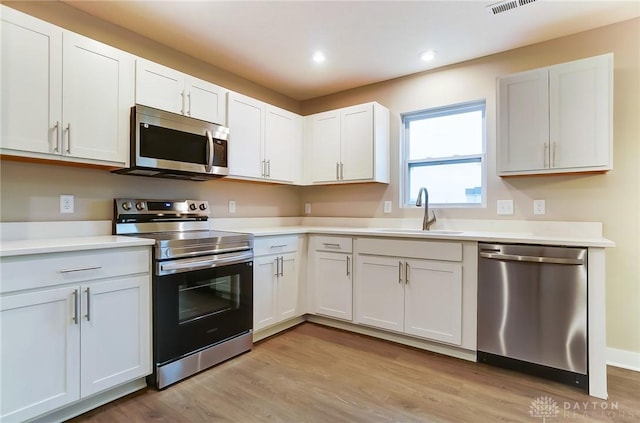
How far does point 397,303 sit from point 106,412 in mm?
2059

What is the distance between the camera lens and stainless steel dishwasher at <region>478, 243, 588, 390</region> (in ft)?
6.72

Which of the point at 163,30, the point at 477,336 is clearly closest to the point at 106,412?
the point at 477,336

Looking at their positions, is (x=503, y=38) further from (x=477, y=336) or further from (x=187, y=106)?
(x=187, y=106)

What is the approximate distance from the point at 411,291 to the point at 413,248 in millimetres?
346

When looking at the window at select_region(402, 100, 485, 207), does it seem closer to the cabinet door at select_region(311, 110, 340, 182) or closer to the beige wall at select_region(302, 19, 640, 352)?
the beige wall at select_region(302, 19, 640, 352)

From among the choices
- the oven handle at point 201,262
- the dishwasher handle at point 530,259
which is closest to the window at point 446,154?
the dishwasher handle at point 530,259

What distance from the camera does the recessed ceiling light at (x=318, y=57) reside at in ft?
9.49

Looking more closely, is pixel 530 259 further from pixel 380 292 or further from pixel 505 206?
pixel 380 292

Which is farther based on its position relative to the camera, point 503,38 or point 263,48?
point 263,48

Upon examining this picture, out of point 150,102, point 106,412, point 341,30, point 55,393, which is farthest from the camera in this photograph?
point 341,30

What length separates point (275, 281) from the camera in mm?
2932

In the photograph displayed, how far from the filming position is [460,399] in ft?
6.43

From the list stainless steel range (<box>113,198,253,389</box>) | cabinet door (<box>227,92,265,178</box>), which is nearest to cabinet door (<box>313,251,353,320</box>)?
stainless steel range (<box>113,198,253,389</box>)

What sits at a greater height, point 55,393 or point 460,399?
point 55,393
